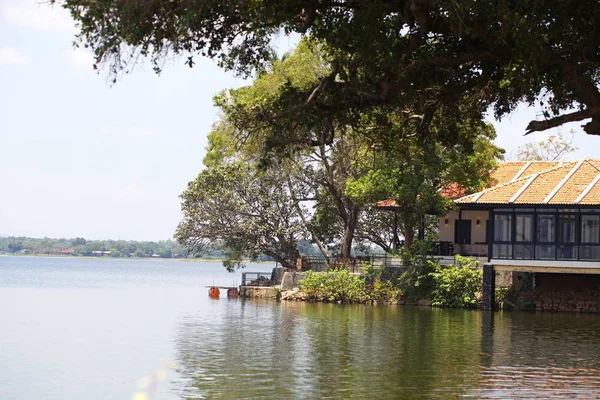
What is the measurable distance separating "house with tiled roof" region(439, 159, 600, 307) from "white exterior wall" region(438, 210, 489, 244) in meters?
4.66

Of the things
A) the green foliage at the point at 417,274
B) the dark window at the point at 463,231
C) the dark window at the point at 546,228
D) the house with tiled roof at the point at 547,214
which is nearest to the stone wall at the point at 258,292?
the green foliage at the point at 417,274

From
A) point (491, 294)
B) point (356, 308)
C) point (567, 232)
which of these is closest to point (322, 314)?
point (356, 308)

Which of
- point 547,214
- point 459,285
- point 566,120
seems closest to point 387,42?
point 566,120

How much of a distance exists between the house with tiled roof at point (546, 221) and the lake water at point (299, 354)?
2172 mm

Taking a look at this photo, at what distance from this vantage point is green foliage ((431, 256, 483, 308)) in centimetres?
4159

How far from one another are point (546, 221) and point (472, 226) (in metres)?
7.95

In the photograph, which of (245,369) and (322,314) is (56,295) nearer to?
(322,314)

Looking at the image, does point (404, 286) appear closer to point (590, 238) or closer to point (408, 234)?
point (408, 234)

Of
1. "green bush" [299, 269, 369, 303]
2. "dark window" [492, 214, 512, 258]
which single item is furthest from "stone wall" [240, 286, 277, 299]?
"dark window" [492, 214, 512, 258]

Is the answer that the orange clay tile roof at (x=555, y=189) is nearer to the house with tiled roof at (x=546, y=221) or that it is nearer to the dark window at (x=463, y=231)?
the house with tiled roof at (x=546, y=221)

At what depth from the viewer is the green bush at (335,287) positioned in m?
44.8

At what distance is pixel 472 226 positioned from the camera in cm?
4728

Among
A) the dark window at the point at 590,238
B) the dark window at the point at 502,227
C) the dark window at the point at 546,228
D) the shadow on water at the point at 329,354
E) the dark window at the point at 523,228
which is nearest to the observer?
the shadow on water at the point at 329,354

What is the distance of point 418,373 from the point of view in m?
21.2
